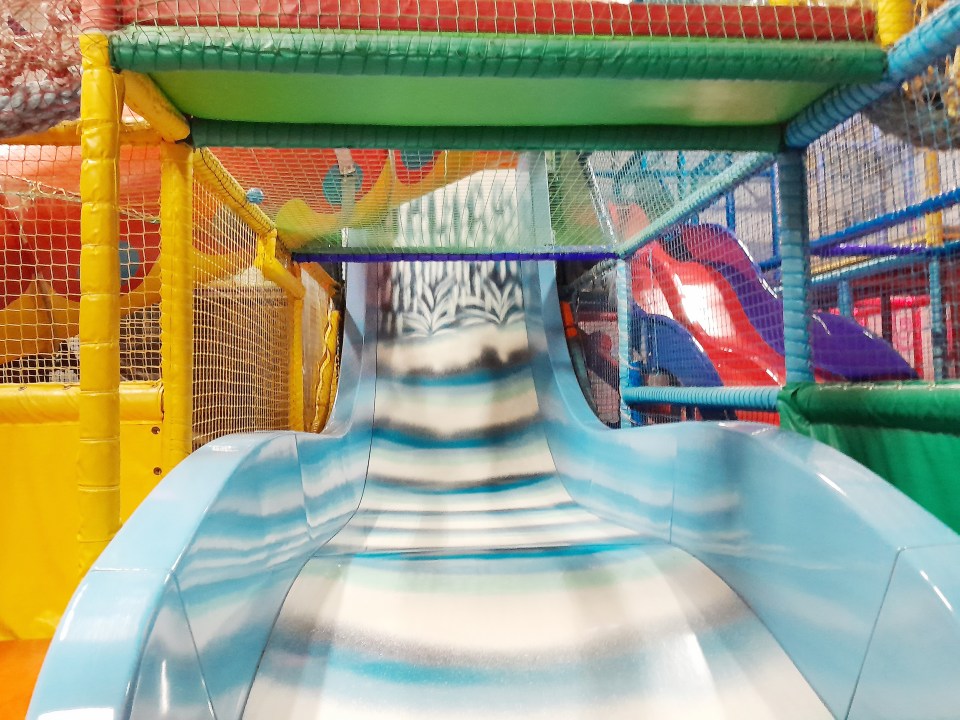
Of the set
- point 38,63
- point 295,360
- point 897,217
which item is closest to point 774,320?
point 897,217

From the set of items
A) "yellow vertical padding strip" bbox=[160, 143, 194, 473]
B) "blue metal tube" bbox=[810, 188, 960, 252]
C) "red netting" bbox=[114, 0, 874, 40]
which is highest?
→ "red netting" bbox=[114, 0, 874, 40]

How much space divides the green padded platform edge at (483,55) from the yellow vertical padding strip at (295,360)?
158 cm

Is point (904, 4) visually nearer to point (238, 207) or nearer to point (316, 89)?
point (316, 89)

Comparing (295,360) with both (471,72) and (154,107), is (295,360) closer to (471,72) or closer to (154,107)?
(154,107)

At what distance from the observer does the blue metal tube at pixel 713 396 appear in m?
1.65

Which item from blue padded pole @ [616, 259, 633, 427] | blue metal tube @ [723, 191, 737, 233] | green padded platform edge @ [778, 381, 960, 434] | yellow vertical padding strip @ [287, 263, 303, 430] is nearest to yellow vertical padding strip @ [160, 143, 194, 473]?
yellow vertical padding strip @ [287, 263, 303, 430]

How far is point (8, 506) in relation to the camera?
170 cm

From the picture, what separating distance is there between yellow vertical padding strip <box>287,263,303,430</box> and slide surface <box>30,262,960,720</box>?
37.0 inches

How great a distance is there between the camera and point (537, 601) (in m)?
1.23

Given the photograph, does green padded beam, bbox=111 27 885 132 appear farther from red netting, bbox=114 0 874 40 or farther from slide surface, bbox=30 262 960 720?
slide surface, bbox=30 262 960 720

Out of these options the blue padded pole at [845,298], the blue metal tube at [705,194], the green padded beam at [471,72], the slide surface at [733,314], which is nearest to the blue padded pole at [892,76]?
the green padded beam at [471,72]

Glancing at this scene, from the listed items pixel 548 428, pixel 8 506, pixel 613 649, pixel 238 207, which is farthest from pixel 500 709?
pixel 548 428

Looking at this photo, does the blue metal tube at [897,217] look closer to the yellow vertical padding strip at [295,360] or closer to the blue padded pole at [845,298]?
the blue padded pole at [845,298]

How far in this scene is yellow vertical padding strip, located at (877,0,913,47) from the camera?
1215 mm
